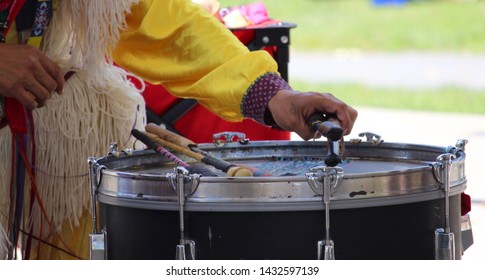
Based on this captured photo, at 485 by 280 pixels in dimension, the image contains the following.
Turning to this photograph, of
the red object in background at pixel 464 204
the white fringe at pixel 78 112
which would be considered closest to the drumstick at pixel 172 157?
the white fringe at pixel 78 112

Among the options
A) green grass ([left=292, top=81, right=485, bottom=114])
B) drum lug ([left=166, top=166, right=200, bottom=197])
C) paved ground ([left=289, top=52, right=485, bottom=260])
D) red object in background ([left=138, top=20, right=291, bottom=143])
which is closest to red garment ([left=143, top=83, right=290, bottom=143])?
red object in background ([left=138, top=20, right=291, bottom=143])

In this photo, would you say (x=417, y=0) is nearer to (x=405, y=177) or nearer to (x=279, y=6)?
(x=279, y=6)

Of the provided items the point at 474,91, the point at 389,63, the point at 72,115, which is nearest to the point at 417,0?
the point at 389,63

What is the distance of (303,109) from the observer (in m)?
2.07

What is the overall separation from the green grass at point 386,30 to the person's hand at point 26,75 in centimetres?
541

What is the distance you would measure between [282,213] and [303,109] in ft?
1.08

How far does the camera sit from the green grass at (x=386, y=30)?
7.89 m

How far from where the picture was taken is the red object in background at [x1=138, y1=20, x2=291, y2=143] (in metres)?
3.35

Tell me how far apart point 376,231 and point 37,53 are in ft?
2.76

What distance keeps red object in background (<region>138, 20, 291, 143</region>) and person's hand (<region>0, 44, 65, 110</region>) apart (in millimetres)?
1173

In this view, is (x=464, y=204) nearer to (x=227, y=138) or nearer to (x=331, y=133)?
(x=331, y=133)

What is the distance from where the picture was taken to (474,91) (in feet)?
25.8

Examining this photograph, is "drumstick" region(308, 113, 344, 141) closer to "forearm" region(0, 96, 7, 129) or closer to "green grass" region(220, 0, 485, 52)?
"forearm" region(0, 96, 7, 129)

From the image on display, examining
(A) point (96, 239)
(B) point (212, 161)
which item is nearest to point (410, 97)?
(B) point (212, 161)
